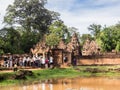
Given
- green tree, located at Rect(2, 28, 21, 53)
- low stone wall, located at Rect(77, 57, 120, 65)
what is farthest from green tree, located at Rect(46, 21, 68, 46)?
low stone wall, located at Rect(77, 57, 120, 65)

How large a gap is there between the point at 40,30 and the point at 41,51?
1449 inches

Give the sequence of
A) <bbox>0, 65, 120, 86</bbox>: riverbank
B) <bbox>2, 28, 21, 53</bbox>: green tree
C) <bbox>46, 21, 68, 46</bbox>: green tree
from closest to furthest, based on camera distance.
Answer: <bbox>0, 65, 120, 86</bbox>: riverbank
<bbox>2, 28, 21, 53</bbox>: green tree
<bbox>46, 21, 68, 46</bbox>: green tree

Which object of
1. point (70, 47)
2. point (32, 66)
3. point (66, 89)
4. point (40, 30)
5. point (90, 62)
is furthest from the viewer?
point (40, 30)

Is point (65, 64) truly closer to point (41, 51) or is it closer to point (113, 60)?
point (41, 51)

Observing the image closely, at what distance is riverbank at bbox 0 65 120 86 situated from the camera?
32.8 metres

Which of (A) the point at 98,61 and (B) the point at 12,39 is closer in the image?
(A) the point at 98,61

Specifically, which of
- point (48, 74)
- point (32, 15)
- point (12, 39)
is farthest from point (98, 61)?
point (32, 15)

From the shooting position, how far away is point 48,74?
38469mm

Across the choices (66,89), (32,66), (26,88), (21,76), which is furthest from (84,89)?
(32,66)

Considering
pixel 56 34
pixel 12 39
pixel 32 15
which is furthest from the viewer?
pixel 32 15

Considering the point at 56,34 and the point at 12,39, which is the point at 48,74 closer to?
the point at 12,39

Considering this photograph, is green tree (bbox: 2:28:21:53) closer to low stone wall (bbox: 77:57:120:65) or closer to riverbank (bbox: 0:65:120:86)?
low stone wall (bbox: 77:57:120:65)

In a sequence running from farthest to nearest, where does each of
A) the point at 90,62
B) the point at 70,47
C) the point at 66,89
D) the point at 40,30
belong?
the point at 40,30 → the point at 70,47 → the point at 90,62 → the point at 66,89

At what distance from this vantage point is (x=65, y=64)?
162 ft
